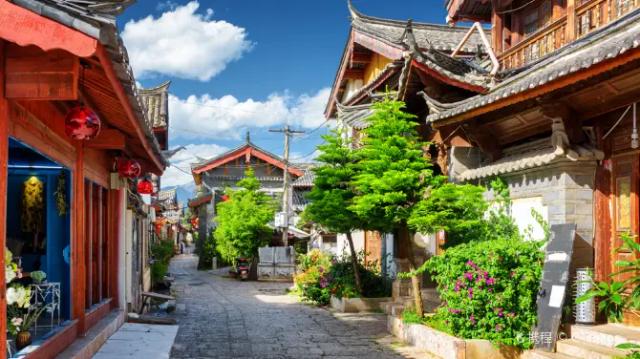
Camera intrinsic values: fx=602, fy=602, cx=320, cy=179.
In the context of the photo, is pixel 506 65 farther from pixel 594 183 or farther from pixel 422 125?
pixel 594 183

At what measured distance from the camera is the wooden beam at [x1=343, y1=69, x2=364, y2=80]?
22.4m

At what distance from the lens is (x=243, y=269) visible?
28266mm

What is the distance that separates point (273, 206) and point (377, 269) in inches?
592

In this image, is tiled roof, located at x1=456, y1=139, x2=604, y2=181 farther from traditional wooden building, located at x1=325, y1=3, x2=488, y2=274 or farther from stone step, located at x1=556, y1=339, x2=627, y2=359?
stone step, located at x1=556, y1=339, x2=627, y2=359

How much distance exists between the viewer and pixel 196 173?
37969 millimetres

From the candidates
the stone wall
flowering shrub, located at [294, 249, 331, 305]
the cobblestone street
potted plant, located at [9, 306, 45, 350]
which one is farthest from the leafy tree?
flowering shrub, located at [294, 249, 331, 305]

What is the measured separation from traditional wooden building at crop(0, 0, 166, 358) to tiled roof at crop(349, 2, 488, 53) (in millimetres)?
9214

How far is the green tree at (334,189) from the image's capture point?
13.9 metres

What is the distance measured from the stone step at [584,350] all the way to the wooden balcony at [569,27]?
5.14 m

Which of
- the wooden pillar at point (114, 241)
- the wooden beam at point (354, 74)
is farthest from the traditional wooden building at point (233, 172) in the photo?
the wooden pillar at point (114, 241)

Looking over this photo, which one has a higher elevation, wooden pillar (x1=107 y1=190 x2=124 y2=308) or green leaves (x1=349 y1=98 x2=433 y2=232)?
green leaves (x1=349 y1=98 x2=433 y2=232)

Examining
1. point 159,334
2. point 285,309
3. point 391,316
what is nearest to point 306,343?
point 391,316

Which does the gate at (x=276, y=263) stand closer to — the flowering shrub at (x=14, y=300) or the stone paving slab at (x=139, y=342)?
the stone paving slab at (x=139, y=342)

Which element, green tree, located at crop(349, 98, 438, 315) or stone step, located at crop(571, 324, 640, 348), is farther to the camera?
green tree, located at crop(349, 98, 438, 315)
